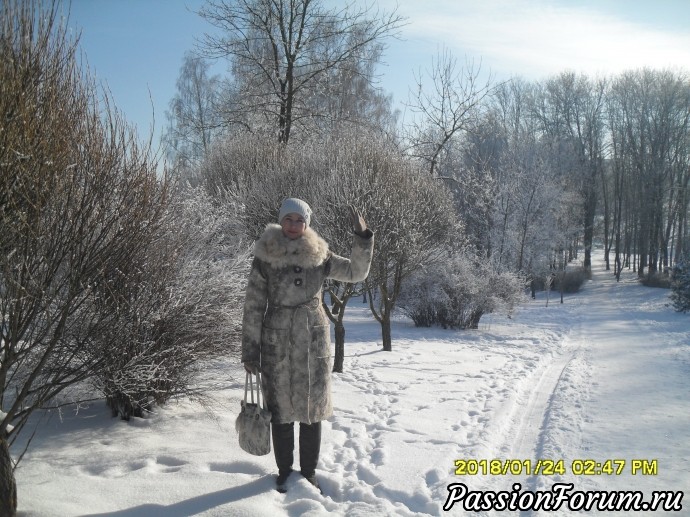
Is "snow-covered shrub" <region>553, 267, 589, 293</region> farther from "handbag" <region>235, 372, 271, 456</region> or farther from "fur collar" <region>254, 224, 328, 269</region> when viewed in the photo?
"handbag" <region>235, 372, 271, 456</region>

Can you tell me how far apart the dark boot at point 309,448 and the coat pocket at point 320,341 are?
20.6 inches

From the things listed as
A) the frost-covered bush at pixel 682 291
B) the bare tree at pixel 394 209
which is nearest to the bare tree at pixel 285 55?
the bare tree at pixel 394 209

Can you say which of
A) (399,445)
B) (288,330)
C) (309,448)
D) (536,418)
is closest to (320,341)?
(288,330)

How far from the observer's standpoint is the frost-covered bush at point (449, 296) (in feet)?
43.4

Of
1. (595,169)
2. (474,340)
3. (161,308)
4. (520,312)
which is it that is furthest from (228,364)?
(595,169)

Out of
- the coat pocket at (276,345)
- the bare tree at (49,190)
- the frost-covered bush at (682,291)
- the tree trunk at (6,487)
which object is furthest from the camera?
the frost-covered bush at (682,291)

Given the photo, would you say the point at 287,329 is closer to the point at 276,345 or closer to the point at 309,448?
the point at 276,345

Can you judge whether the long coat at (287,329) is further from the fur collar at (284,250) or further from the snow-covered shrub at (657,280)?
the snow-covered shrub at (657,280)

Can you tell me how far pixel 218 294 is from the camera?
16.5ft

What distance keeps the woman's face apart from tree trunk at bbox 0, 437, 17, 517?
2070mm

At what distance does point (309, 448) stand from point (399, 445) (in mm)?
1311

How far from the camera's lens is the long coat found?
3092 mm

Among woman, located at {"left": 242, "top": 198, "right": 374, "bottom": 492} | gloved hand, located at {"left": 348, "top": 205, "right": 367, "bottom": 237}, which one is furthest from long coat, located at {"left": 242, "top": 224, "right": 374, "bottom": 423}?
gloved hand, located at {"left": 348, "top": 205, "right": 367, "bottom": 237}

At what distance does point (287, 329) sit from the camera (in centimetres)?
309
